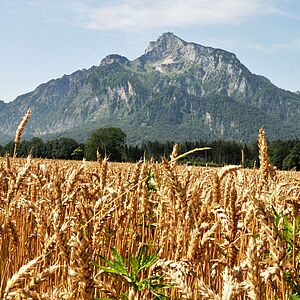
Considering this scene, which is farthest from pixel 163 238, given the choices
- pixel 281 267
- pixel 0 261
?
pixel 281 267

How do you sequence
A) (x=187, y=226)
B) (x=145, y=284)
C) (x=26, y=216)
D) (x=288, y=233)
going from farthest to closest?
1. (x=26, y=216)
2. (x=288, y=233)
3. (x=187, y=226)
4. (x=145, y=284)

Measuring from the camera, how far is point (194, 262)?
2100 mm

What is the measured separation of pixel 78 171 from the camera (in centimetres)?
319

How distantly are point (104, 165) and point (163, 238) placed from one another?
106cm

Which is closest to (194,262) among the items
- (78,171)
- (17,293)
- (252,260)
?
(252,260)

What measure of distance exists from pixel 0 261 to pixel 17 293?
1.82m

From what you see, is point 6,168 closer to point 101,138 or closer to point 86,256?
point 86,256

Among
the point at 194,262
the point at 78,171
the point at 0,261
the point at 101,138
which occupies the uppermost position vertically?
the point at 101,138

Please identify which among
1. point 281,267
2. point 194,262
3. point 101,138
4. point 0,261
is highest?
point 101,138

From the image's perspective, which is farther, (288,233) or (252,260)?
(288,233)

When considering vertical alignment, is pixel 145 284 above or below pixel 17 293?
below

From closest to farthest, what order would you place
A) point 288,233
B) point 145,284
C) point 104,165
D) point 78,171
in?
point 145,284 < point 288,233 < point 78,171 < point 104,165

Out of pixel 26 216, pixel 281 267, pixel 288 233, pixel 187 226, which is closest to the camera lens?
pixel 281 267

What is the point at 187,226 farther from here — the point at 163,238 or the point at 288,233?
the point at 288,233
